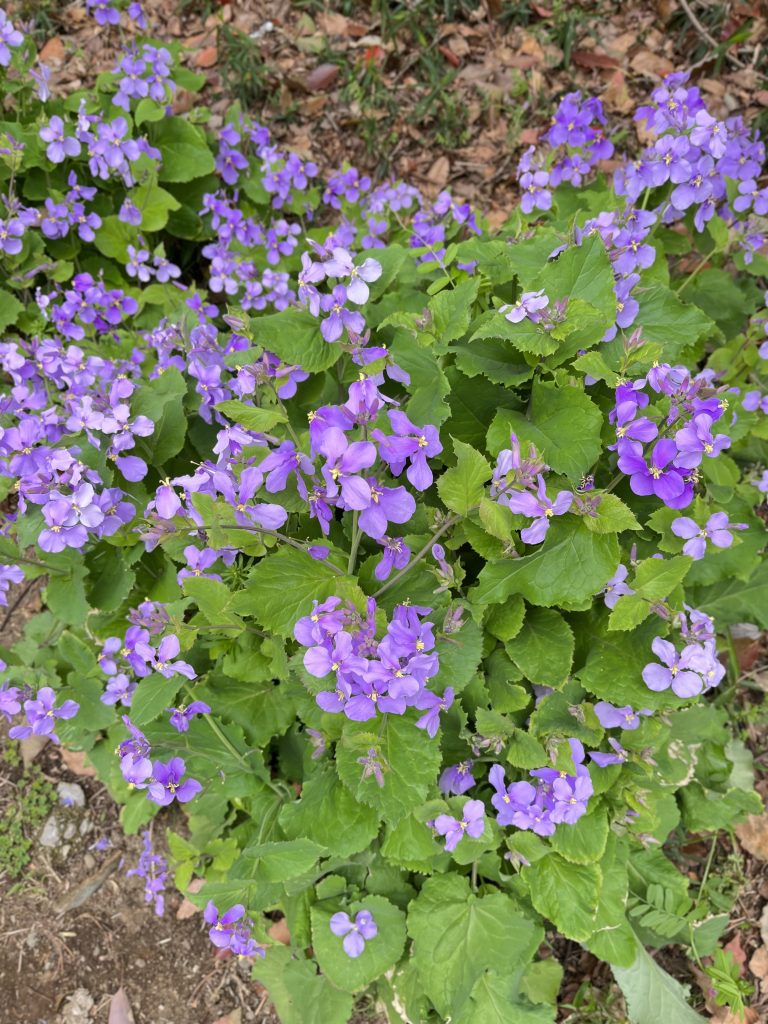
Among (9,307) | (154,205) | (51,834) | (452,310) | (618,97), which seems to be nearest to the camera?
(452,310)

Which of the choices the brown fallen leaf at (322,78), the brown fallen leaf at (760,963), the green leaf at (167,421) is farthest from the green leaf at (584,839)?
the brown fallen leaf at (322,78)

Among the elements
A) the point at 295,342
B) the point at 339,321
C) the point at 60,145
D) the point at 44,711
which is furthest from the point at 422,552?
the point at 60,145

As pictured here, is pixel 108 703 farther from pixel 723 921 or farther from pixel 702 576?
pixel 723 921

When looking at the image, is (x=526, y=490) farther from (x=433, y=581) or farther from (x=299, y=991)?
(x=299, y=991)

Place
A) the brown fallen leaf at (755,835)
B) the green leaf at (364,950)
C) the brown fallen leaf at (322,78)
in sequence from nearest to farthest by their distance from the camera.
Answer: the green leaf at (364,950), the brown fallen leaf at (755,835), the brown fallen leaf at (322,78)

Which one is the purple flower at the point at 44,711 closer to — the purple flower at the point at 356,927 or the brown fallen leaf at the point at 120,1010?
the purple flower at the point at 356,927

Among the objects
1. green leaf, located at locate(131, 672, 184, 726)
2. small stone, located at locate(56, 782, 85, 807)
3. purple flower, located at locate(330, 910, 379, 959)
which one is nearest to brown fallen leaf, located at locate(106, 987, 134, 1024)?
small stone, located at locate(56, 782, 85, 807)

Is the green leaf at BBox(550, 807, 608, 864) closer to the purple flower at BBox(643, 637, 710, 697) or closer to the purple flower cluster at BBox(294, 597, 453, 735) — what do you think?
the purple flower at BBox(643, 637, 710, 697)
